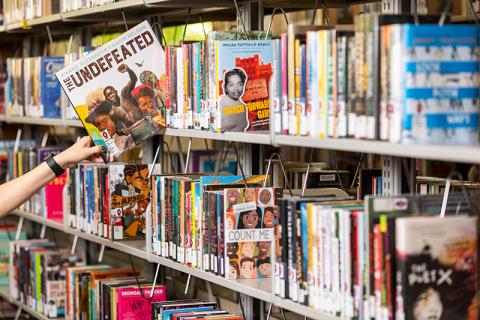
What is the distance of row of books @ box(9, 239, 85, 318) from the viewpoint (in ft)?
14.4

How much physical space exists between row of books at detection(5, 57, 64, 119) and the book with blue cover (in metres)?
2.79

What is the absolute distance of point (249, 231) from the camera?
2691 mm

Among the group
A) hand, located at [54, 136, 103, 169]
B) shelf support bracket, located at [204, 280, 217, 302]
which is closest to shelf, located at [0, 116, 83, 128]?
hand, located at [54, 136, 103, 169]

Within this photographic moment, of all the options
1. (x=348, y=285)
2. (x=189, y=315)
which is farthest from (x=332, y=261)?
(x=189, y=315)

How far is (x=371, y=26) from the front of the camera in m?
2.00

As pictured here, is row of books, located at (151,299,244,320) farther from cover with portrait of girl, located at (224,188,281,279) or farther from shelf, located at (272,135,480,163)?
shelf, located at (272,135,480,163)

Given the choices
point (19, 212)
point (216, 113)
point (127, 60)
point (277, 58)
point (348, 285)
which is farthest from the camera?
point (19, 212)

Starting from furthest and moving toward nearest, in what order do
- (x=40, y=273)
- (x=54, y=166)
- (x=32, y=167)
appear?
(x=32, y=167) → (x=40, y=273) → (x=54, y=166)

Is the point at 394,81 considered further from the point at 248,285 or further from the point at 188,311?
the point at 188,311

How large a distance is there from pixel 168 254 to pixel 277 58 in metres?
1.04

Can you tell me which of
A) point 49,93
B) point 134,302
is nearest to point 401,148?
point 134,302

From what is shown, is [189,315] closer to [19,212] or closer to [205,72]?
[205,72]

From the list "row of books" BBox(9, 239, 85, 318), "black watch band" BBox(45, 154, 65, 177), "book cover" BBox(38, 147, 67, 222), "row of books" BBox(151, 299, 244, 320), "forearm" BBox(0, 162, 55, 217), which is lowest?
"row of books" BBox(9, 239, 85, 318)

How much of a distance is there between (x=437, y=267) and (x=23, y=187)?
202 centimetres
